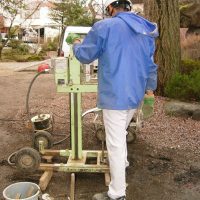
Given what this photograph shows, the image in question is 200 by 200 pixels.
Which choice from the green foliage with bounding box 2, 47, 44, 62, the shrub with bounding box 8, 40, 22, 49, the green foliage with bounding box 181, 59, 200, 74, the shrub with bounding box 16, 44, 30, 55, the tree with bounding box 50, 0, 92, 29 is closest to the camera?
the green foliage with bounding box 181, 59, 200, 74

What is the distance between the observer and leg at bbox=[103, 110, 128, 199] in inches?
135

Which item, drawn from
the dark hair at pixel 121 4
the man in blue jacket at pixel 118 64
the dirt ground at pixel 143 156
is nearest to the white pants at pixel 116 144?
the man in blue jacket at pixel 118 64

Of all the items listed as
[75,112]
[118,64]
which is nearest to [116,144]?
[118,64]

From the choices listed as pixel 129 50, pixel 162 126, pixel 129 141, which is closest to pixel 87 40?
pixel 129 50

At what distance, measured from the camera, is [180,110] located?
6.82 metres

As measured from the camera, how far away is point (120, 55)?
128 inches

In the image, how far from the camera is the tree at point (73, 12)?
27672 mm

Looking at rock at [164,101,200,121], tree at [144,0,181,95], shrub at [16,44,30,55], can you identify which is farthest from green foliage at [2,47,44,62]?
rock at [164,101,200,121]

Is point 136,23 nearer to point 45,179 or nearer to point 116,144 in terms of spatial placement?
point 116,144

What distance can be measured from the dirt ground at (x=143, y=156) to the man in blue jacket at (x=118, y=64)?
64 cm

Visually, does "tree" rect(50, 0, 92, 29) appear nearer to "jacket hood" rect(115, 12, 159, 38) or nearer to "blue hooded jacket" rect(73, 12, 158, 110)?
"jacket hood" rect(115, 12, 159, 38)

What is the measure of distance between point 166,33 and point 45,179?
476cm

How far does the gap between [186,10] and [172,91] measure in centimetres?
664

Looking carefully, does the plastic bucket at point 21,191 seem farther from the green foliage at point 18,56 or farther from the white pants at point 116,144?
the green foliage at point 18,56
